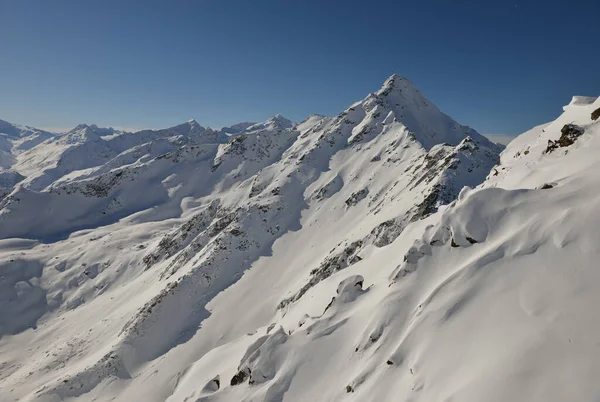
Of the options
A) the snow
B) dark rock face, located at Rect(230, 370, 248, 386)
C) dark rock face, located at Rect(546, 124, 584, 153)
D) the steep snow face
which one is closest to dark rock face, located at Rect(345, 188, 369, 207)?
the steep snow face

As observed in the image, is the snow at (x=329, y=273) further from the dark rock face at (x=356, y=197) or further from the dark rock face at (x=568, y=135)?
the dark rock face at (x=356, y=197)

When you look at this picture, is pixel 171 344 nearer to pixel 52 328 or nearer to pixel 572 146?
pixel 52 328

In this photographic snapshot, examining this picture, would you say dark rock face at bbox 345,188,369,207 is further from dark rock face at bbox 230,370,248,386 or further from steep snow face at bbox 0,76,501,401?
dark rock face at bbox 230,370,248,386

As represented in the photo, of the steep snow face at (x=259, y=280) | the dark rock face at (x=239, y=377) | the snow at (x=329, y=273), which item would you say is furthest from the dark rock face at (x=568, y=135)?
the dark rock face at (x=239, y=377)

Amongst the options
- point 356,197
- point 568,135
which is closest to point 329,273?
point 356,197

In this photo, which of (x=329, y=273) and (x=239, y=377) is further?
(x=329, y=273)

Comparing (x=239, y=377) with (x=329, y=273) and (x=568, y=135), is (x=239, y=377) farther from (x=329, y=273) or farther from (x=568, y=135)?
(x=329, y=273)
